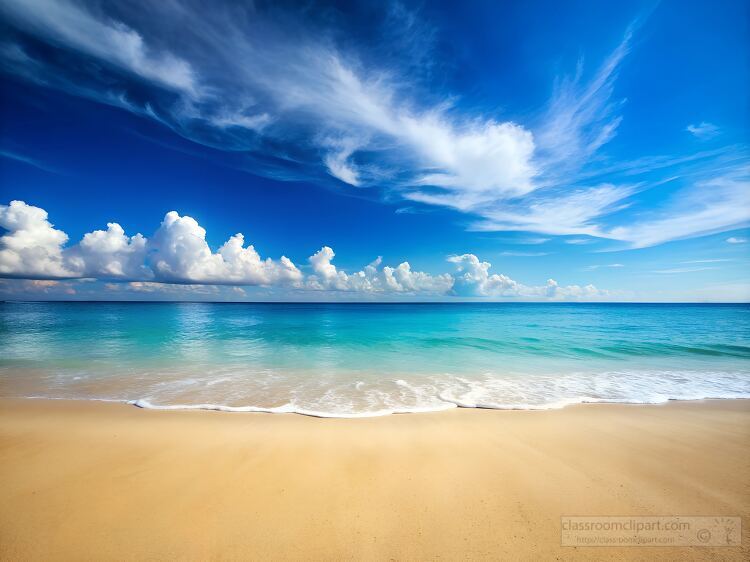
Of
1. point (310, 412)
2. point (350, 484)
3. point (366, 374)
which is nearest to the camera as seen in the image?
point (350, 484)

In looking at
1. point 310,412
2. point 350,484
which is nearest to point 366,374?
point 310,412

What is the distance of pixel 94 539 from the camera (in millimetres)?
3477

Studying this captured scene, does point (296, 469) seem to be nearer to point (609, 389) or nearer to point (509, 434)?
point (509, 434)

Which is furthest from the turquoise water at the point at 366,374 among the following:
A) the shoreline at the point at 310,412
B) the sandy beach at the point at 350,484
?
the sandy beach at the point at 350,484

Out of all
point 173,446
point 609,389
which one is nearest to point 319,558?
point 173,446

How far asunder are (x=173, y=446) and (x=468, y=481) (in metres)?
5.59

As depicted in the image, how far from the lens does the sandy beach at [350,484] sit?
11.2 feet

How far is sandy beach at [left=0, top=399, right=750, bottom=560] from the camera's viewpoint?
11.2 feet

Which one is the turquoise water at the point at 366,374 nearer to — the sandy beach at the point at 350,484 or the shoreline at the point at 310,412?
the shoreline at the point at 310,412

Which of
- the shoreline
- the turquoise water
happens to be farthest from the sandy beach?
the turquoise water

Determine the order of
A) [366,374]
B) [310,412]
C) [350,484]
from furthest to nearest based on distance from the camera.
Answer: [366,374], [310,412], [350,484]

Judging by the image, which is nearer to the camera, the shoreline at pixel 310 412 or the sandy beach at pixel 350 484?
the sandy beach at pixel 350 484

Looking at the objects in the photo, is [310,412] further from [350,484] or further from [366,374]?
[366,374]

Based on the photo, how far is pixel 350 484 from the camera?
4527mm
